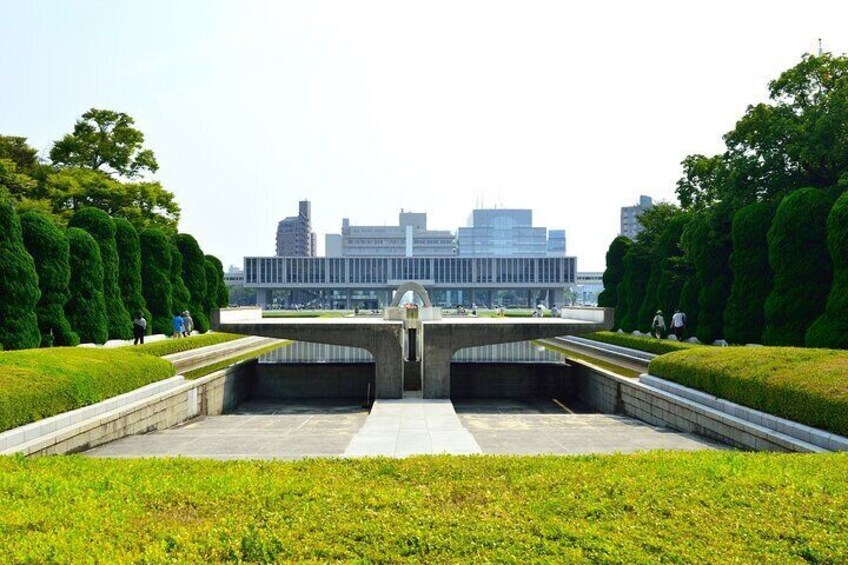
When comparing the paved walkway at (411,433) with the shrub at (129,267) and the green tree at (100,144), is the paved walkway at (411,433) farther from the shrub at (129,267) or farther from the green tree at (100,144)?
the green tree at (100,144)

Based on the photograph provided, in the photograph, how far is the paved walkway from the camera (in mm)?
13438

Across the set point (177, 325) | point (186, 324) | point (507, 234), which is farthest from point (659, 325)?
point (507, 234)

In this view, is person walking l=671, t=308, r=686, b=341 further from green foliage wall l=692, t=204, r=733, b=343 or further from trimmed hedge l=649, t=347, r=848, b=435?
trimmed hedge l=649, t=347, r=848, b=435

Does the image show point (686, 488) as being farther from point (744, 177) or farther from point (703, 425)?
point (744, 177)

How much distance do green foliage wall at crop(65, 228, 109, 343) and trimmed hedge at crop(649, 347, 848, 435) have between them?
23419mm

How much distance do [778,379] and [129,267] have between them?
2956 cm

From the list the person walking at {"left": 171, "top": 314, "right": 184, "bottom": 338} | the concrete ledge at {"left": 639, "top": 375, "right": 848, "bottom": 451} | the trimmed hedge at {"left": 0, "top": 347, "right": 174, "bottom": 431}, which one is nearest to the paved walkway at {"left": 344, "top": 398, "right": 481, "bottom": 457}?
the concrete ledge at {"left": 639, "top": 375, "right": 848, "bottom": 451}

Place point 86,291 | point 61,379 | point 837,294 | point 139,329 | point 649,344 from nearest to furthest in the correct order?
1. point 61,379
2. point 837,294
3. point 86,291
4. point 649,344
5. point 139,329

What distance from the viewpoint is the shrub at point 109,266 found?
96.7 feet

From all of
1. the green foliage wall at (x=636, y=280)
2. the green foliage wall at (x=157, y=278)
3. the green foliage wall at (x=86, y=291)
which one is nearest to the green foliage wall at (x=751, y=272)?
Result: the green foliage wall at (x=636, y=280)

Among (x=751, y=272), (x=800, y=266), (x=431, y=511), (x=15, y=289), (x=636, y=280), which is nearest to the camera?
(x=431, y=511)

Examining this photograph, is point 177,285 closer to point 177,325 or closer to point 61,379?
point 177,325

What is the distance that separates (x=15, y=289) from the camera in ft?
72.0

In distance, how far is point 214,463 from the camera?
8.16m
